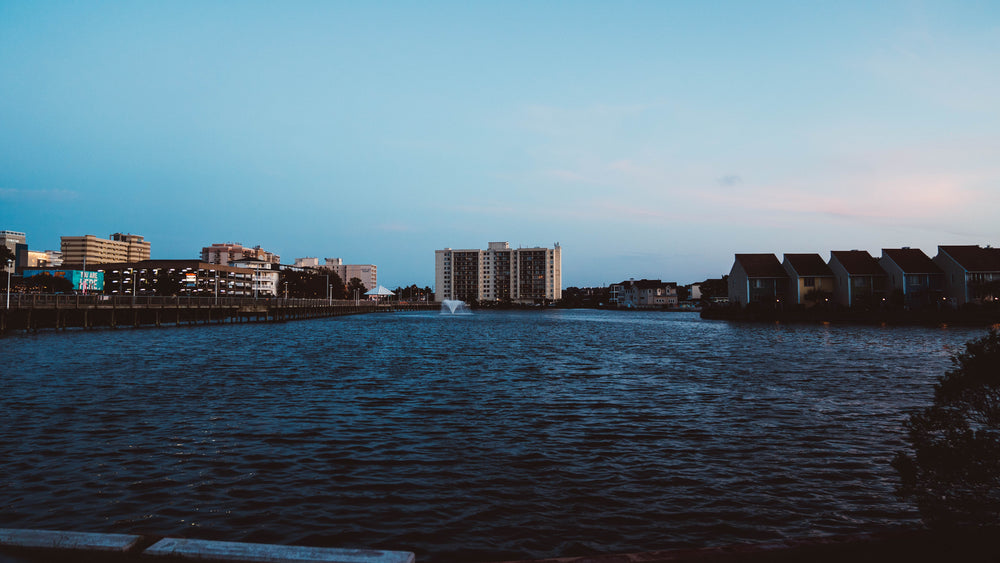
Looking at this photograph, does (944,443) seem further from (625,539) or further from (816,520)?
(625,539)

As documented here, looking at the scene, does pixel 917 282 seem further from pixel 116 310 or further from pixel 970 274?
pixel 116 310

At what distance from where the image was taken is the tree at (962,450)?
5.96m

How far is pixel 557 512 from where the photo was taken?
380 inches

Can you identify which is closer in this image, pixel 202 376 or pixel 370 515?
pixel 370 515

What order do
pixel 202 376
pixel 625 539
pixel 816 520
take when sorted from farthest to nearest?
pixel 202 376
pixel 816 520
pixel 625 539

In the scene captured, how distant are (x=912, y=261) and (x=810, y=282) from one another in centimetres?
1585

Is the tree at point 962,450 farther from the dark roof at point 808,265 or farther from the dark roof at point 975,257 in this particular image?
the dark roof at point 808,265

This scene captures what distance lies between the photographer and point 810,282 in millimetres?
105312

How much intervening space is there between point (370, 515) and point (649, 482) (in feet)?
17.8

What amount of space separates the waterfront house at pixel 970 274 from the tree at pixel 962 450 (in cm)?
10952

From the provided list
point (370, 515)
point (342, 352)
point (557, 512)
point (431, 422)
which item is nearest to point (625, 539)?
point (557, 512)

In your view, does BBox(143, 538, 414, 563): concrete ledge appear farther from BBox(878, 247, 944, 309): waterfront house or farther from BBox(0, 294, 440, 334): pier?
BBox(878, 247, 944, 309): waterfront house

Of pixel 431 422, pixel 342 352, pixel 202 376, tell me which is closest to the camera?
pixel 431 422

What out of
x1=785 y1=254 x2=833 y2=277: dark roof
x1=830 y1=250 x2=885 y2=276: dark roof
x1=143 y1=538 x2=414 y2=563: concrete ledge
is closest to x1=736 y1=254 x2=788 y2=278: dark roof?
x1=785 y1=254 x2=833 y2=277: dark roof
